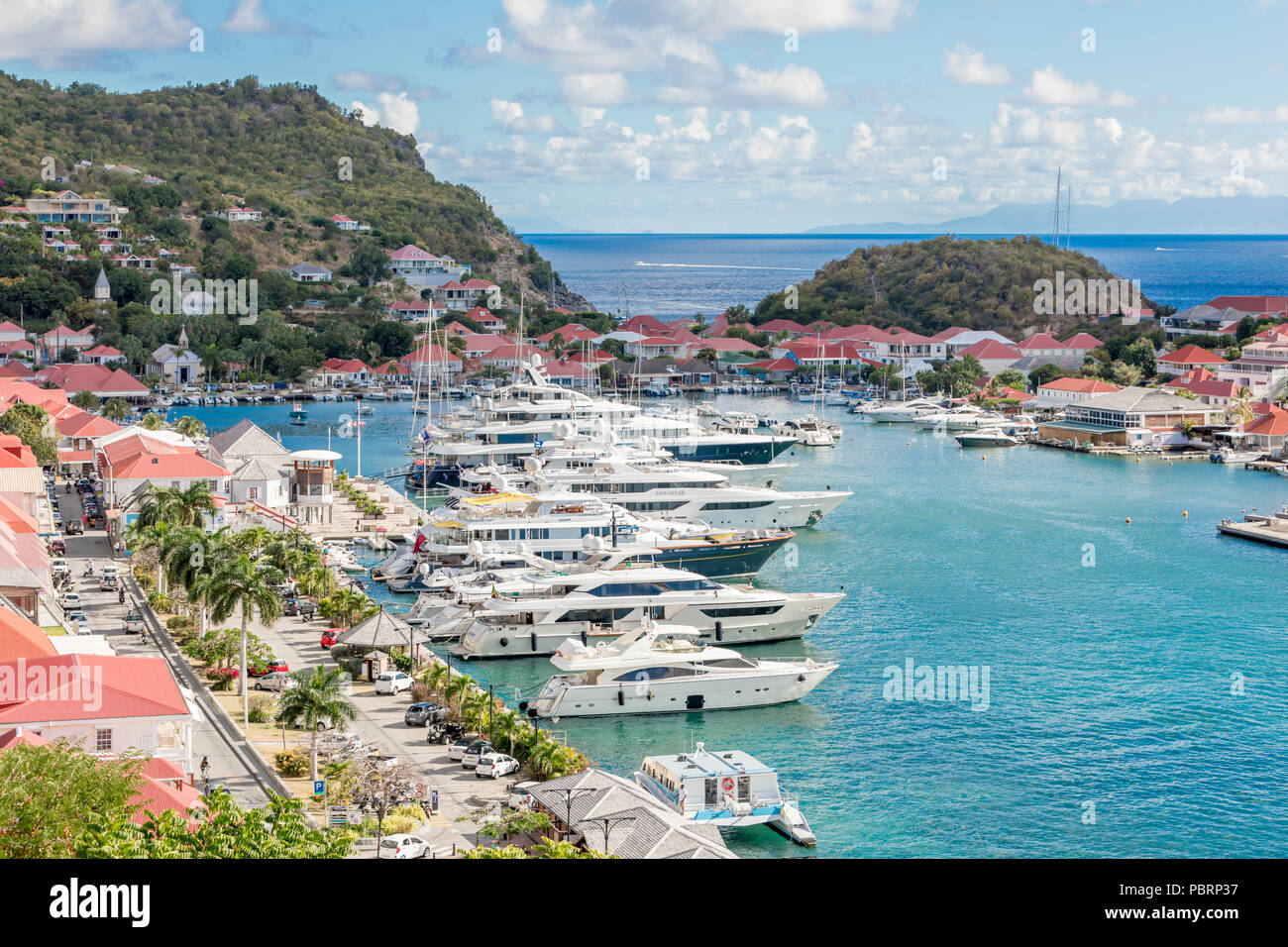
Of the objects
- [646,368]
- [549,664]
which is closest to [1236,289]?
[646,368]

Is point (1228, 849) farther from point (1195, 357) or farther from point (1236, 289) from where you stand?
point (1236, 289)

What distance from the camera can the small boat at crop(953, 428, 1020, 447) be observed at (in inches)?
2215

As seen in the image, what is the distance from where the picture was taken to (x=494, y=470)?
40250 mm

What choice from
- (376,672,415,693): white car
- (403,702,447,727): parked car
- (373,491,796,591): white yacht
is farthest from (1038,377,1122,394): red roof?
(403,702,447,727): parked car

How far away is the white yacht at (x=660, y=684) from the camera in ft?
72.8

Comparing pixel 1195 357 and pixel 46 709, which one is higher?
pixel 1195 357

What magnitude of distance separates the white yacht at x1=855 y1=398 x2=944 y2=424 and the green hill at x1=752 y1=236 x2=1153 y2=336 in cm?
2757

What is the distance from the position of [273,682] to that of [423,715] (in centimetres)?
289

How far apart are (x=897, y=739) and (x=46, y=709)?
12.0m

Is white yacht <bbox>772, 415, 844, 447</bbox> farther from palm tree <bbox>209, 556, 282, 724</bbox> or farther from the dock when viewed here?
palm tree <bbox>209, 556, 282, 724</bbox>

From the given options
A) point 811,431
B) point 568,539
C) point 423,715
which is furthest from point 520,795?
point 811,431

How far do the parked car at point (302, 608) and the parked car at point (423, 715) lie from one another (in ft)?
23.4

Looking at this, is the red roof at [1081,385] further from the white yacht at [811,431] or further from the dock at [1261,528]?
the dock at [1261,528]
